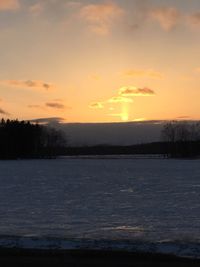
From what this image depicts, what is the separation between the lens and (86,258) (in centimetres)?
1311

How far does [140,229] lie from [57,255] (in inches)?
285

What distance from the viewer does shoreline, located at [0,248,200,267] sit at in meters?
12.2

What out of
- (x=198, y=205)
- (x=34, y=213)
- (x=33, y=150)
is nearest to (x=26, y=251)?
(x=34, y=213)

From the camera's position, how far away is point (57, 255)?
1353cm

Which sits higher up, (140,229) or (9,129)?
(9,129)

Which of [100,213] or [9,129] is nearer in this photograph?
[100,213]

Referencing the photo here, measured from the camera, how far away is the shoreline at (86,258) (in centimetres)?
1222

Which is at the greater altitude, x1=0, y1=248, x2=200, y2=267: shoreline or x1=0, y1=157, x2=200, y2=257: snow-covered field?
x1=0, y1=248, x2=200, y2=267: shoreline

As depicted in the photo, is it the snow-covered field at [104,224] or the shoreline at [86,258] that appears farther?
the snow-covered field at [104,224]

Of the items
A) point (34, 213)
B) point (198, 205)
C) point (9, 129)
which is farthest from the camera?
point (9, 129)

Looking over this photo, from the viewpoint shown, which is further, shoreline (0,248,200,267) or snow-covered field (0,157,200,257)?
snow-covered field (0,157,200,257)

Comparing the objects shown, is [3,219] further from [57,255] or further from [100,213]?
[57,255]

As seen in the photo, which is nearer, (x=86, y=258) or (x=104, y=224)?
(x=86, y=258)

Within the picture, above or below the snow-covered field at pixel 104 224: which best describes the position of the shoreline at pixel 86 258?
above
